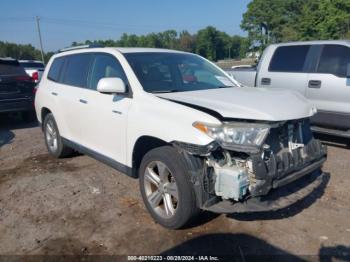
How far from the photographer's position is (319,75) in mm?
6230

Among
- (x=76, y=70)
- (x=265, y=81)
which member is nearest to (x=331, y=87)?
(x=265, y=81)

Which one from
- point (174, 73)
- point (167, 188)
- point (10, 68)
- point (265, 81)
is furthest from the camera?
point (10, 68)

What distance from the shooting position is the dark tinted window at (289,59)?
6672 mm

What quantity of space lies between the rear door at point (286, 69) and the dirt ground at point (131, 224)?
2.01 metres

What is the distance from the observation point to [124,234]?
353 centimetres

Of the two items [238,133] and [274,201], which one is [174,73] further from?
[274,201]

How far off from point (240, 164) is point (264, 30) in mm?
68941

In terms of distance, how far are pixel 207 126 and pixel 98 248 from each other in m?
1.58

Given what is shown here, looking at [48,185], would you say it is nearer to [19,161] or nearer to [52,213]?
[52,213]

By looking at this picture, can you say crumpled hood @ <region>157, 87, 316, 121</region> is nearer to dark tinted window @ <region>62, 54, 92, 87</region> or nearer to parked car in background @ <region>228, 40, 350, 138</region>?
dark tinted window @ <region>62, 54, 92, 87</region>

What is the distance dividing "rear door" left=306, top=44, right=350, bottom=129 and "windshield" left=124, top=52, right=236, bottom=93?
7.58 ft

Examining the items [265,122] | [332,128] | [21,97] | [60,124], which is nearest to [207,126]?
[265,122]

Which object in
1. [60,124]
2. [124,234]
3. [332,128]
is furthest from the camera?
[332,128]

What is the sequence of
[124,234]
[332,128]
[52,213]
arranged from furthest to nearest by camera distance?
1. [332,128]
2. [52,213]
3. [124,234]
